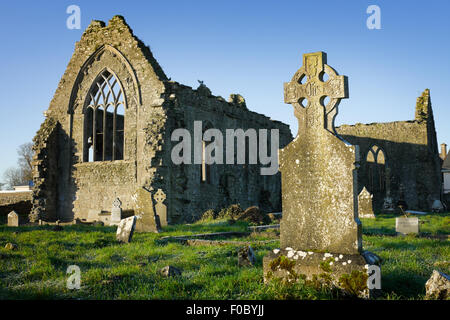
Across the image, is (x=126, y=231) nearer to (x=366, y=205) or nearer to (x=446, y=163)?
(x=366, y=205)

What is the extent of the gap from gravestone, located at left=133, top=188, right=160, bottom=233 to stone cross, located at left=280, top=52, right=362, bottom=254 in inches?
275

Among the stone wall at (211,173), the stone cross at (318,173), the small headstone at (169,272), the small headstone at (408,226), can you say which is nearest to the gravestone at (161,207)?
the stone wall at (211,173)

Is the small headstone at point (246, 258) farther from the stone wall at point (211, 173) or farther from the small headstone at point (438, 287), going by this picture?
the stone wall at point (211, 173)

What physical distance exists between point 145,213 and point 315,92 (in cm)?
789

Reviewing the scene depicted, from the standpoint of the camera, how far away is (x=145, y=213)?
39.9 ft

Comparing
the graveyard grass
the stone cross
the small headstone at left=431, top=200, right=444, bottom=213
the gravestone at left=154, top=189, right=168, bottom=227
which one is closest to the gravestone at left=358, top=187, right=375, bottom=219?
the graveyard grass

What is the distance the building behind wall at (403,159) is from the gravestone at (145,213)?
18705 millimetres

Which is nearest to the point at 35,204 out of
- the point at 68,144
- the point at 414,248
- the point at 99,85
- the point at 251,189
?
the point at 68,144

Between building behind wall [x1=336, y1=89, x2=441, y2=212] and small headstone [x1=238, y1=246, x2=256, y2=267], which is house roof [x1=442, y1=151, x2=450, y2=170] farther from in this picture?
small headstone [x1=238, y1=246, x2=256, y2=267]

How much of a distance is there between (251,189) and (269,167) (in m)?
2.66

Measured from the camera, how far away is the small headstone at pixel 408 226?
1087 cm

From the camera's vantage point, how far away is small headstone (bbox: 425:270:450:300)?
437 cm

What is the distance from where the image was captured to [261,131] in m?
24.8

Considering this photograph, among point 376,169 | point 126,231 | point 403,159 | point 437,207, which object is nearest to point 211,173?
point 126,231
